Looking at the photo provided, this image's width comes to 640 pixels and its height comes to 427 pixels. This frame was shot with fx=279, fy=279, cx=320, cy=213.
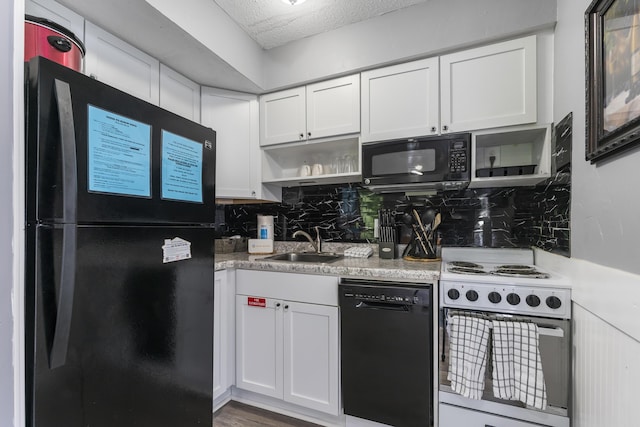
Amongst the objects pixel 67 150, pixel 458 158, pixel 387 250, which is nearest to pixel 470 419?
pixel 387 250

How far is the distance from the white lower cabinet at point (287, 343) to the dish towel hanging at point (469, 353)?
2.00ft

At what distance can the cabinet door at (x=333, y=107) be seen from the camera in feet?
6.44

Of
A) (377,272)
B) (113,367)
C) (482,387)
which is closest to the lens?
(113,367)

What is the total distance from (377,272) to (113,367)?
1.18 m

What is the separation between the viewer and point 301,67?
6.83 feet

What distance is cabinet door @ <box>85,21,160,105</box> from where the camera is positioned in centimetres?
143

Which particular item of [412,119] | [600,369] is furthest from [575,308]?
[412,119]

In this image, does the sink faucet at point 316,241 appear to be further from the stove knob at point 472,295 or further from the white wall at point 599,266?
the white wall at point 599,266

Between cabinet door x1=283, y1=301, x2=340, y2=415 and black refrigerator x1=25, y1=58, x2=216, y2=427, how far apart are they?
53 cm

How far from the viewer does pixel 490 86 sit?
5.40 ft

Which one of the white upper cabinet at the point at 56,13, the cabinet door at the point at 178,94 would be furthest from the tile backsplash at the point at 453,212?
the white upper cabinet at the point at 56,13

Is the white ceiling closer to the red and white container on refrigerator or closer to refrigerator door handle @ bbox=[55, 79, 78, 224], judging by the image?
the red and white container on refrigerator

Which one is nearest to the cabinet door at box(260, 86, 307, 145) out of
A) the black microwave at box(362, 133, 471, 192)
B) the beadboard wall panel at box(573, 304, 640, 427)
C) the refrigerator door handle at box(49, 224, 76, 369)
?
the black microwave at box(362, 133, 471, 192)

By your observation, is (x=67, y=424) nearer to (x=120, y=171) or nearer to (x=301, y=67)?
(x=120, y=171)
